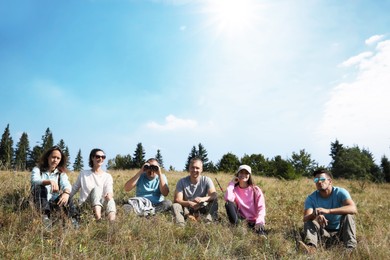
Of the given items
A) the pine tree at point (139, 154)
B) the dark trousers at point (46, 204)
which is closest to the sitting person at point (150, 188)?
the dark trousers at point (46, 204)

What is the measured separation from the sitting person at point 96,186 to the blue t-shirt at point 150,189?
2.56ft

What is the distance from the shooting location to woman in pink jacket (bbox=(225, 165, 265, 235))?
5.42 metres

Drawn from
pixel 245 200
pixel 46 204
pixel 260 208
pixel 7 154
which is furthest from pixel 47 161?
pixel 260 208

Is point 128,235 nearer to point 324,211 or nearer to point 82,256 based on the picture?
point 82,256

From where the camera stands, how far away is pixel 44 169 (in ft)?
17.9

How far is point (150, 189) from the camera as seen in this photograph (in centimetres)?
618

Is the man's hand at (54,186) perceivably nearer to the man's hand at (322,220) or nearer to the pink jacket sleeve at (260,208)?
the pink jacket sleeve at (260,208)

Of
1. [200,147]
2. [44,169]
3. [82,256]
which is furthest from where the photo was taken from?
[200,147]

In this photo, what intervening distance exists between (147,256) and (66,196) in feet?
7.45

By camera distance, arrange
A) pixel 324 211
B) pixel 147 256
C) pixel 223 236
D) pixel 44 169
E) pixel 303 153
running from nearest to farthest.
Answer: pixel 147 256 → pixel 223 236 → pixel 324 211 → pixel 44 169 → pixel 303 153

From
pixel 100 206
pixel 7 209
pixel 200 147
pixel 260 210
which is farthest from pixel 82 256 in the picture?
pixel 200 147

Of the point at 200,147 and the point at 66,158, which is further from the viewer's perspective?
the point at 200,147

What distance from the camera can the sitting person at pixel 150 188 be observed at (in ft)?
19.0

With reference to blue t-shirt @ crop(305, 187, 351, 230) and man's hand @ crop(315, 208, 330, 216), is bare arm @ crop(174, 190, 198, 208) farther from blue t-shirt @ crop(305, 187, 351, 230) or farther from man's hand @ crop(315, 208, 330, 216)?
man's hand @ crop(315, 208, 330, 216)
